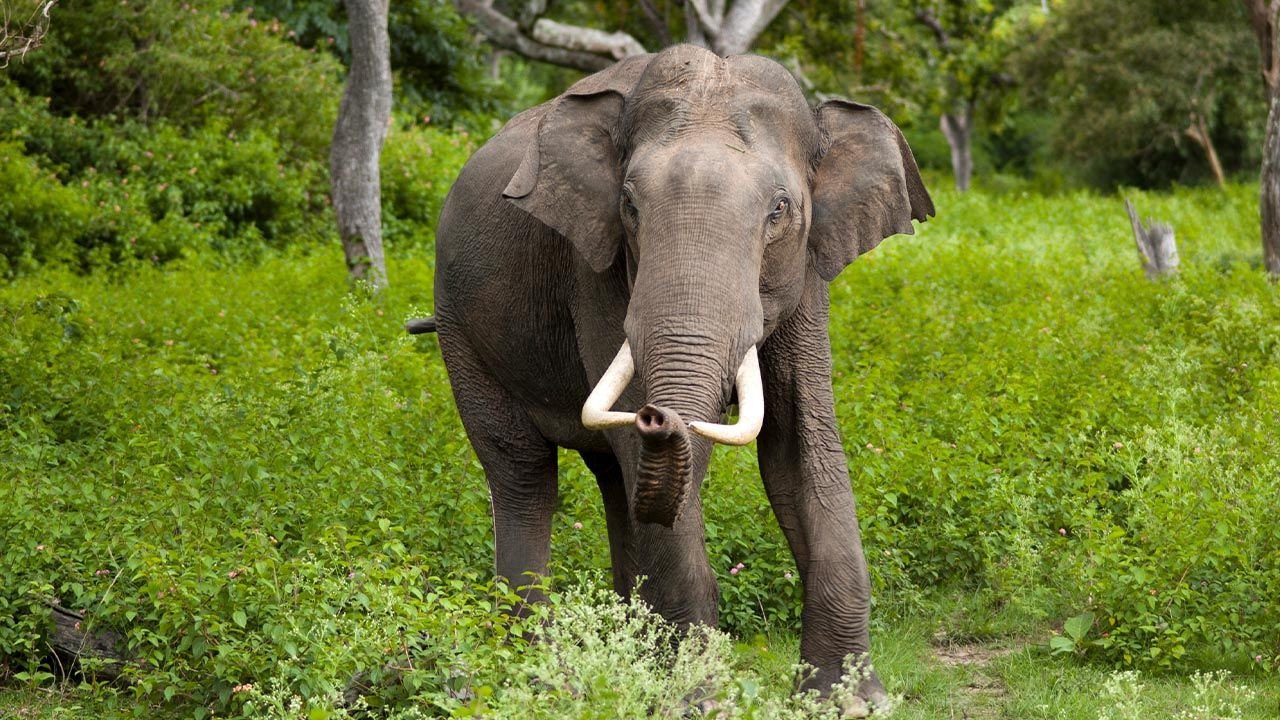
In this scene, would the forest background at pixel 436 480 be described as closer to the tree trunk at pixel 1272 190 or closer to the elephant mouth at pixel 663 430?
the elephant mouth at pixel 663 430

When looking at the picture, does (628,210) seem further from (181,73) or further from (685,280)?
(181,73)

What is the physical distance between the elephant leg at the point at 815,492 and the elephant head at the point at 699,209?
0.95ft

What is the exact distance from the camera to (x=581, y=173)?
220 inches

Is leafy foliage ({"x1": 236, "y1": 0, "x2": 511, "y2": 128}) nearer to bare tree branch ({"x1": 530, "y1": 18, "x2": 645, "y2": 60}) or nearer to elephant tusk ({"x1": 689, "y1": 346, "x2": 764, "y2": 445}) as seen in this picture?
bare tree branch ({"x1": 530, "y1": 18, "x2": 645, "y2": 60})

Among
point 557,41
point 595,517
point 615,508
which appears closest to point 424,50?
point 557,41

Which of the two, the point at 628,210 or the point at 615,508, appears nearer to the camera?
the point at 628,210

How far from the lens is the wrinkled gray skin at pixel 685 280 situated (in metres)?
4.79

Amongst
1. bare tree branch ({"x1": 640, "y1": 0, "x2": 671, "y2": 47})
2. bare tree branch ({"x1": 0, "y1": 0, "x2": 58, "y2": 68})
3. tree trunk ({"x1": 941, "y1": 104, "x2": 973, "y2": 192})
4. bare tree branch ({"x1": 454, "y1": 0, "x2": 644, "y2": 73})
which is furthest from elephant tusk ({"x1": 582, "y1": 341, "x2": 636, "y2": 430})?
tree trunk ({"x1": 941, "y1": 104, "x2": 973, "y2": 192})

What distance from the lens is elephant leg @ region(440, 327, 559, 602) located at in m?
6.85

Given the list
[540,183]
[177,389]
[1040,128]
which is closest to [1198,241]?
[177,389]

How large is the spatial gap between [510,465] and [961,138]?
111ft

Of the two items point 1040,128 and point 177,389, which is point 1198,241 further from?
point 1040,128

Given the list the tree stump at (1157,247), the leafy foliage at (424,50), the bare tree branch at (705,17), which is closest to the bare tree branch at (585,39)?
the bare tree branch at (705,17)

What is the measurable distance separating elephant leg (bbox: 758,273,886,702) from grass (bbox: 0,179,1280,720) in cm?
45
